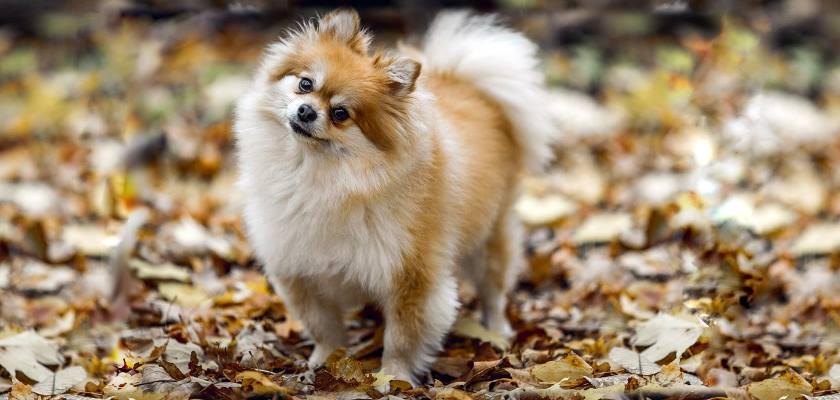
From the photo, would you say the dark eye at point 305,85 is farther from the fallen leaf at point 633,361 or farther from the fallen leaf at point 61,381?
the fallen leaf at point 633,361

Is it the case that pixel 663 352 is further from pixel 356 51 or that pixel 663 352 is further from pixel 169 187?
pixel 169 187

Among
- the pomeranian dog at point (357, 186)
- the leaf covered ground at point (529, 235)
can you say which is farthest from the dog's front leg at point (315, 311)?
the leaf covered ground at point (529, 235)

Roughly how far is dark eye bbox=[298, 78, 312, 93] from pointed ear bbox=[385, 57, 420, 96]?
33cm

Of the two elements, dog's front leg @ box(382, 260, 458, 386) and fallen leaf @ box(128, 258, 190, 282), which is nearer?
dog's front leg @ box(382, 260, 458, 386)

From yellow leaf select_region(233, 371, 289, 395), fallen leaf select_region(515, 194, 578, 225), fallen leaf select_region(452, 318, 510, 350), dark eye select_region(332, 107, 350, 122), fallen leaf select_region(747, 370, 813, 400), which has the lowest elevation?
fallen leaf select_region(515, 194, 578, 225)

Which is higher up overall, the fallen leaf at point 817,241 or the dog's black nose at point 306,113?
the dog's black nose at point 306,113

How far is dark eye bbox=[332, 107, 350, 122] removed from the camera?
3.45 m

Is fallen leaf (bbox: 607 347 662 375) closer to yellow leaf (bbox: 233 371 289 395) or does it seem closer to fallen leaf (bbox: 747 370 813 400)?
fallen leaf (bbox: 747 370 813 400)

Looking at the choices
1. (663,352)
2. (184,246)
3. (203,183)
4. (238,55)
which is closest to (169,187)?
(203,183)

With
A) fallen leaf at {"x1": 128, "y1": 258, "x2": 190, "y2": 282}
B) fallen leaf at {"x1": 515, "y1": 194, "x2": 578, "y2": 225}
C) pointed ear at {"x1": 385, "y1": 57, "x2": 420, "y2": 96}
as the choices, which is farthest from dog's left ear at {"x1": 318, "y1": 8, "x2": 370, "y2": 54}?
fallen leaf at {"x1": 515, "y1": 194, "x2": 578, "y2": 225}

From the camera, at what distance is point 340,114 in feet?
11.3

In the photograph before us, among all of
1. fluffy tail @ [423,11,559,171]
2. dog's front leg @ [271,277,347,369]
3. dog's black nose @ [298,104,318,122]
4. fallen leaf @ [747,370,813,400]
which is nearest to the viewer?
fallen leaf @ [747,370,813,400]

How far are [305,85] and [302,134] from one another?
0.84 feet

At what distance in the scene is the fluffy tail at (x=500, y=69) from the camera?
457 cm
